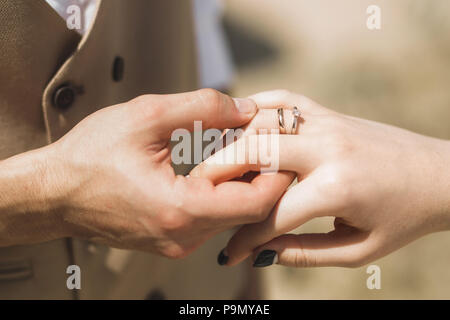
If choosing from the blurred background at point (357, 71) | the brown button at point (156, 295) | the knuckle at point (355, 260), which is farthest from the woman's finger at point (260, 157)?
the blurred background at point (357, 71)

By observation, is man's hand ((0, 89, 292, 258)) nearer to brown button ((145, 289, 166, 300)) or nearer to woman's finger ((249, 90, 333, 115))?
woman's finger ((249, 90, 333, 115))

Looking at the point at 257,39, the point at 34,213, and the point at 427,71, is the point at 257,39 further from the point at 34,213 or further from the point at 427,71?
the point at 34,213

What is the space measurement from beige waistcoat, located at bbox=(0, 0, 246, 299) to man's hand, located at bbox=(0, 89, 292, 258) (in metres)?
0.10

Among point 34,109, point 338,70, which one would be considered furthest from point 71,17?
point 338,70

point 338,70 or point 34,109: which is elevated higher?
point 338,70

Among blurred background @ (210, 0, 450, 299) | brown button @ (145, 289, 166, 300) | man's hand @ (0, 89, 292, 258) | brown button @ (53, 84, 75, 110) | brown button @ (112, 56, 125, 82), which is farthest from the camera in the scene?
blurred background @ (210, 0, 450, 299)

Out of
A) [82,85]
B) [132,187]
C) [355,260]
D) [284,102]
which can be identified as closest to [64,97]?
[82,85]

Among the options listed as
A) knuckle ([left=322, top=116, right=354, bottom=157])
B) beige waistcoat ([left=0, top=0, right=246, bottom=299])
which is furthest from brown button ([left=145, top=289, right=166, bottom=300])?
knuckle ([left=322, top=116, right=354, bottom=157])

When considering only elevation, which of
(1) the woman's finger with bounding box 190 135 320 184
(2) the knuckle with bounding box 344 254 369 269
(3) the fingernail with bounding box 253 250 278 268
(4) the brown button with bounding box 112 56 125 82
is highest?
(4) the brown button with bounding box 112 56 125 82

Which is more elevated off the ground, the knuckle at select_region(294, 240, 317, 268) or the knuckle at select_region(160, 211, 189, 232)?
the knuckle at select_region(160, 211, 189, 232)

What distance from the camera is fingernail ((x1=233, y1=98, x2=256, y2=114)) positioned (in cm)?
88

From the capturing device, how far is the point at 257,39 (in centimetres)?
286

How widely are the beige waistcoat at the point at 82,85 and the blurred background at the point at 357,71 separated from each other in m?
1.02

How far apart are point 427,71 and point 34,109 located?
2.25 m
